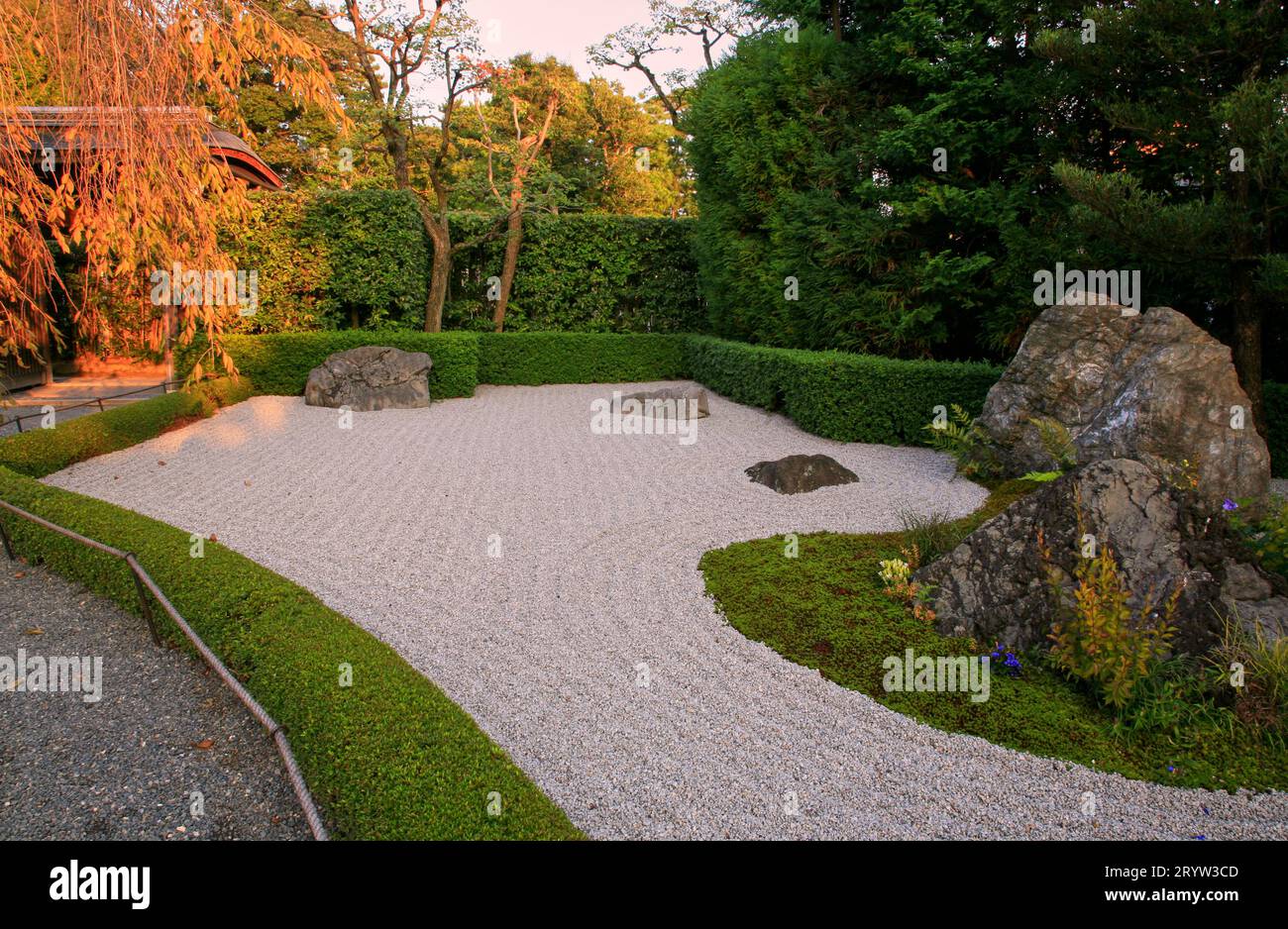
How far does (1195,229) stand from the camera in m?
7.57

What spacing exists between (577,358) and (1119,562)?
13454 mm


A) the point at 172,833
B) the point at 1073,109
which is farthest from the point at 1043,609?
the point at 1073,109

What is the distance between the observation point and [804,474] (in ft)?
27.8

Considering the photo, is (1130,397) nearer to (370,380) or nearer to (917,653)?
(917,653)

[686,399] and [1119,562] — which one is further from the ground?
[686,399]

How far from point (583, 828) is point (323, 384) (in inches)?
464

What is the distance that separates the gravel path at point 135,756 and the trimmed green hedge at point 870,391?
27.8 feet

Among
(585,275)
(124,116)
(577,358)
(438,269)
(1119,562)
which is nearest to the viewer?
(1119,562)

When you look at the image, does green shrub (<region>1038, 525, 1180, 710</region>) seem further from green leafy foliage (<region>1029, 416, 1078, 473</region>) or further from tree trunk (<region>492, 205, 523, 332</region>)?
tree trunk (<region>492, 205, 523, 332</region>)

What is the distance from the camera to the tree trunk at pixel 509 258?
56.0 ft

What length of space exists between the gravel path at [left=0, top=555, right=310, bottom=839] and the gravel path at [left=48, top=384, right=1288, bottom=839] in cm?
106

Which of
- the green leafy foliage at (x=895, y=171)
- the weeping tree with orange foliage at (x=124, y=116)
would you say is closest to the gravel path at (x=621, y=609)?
the green leafy foliage at (x=895, y=171)

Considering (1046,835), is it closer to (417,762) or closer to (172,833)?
(417,762)

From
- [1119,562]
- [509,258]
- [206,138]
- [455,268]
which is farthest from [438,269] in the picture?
[1119,562]
